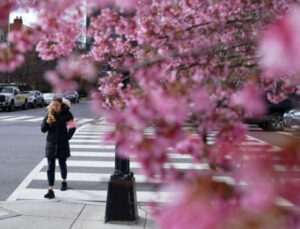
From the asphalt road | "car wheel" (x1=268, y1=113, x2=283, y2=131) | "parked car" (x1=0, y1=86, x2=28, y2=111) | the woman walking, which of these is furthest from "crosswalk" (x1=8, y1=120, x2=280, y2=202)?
"parked car" (x1=0, y1=86, x2=28, y2=111)

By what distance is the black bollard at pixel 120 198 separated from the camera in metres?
6.24

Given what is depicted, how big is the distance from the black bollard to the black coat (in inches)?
84.8

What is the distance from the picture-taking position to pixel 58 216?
655 centimetres

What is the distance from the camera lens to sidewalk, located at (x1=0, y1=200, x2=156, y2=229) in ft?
20.1

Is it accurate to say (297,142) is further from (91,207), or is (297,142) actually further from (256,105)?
(91,207)

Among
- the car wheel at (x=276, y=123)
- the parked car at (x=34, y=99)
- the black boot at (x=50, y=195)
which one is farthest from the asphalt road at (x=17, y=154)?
the parked car at (x=34, y=99)

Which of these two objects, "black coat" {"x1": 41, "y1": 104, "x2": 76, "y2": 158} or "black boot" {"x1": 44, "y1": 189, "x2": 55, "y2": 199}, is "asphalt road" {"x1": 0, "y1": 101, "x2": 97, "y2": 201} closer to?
"black coat" {"x1": 41, "y1": 104, "x2": 76, "y2": 158}

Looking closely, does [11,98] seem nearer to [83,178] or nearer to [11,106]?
[11,106]

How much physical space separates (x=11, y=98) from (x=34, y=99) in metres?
7.13

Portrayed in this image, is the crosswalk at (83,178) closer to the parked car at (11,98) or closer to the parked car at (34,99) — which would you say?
the parked car at (11,98)

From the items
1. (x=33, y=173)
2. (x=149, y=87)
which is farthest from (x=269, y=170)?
(x=33, y=173)

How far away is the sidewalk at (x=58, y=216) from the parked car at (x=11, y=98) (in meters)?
29.7

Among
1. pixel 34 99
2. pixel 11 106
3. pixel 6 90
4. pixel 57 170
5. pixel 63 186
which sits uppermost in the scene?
pixel 6 90

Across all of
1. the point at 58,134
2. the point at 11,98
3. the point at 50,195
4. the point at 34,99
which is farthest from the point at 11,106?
the point at 50,195
